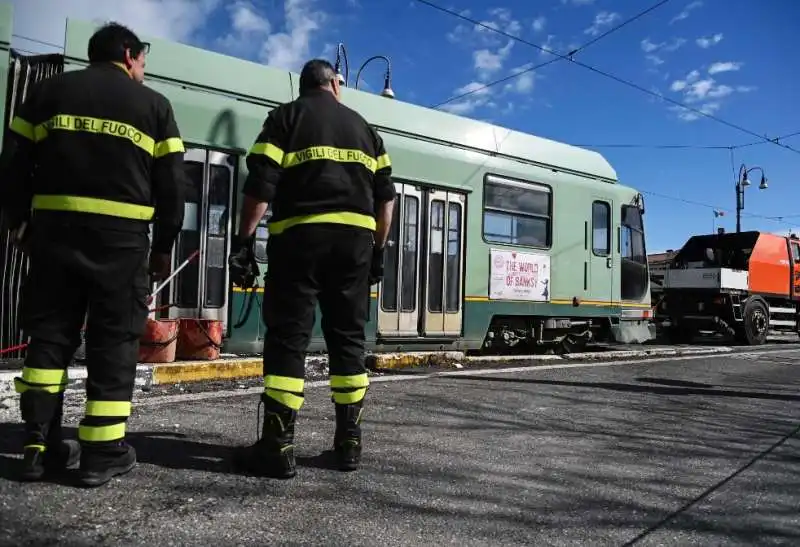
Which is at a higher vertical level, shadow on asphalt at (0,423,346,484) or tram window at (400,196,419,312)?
tram window at (400,196,419,312)

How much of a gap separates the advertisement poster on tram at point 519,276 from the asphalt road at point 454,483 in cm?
321

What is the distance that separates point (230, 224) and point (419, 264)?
7.94 feet

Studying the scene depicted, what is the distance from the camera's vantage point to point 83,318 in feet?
8.78

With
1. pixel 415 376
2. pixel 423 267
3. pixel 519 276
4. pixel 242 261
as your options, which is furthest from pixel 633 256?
pixel 242 261

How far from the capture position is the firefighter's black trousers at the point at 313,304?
2.91 meters

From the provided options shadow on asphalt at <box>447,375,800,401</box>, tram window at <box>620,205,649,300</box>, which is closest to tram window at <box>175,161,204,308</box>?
shadow on asphalt at <box>447,375,800,401</box>

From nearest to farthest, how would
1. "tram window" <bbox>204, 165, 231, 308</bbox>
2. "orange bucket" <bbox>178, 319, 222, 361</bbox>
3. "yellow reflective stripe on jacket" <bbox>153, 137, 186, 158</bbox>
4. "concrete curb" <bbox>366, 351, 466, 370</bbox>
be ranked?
"yellow reflective stripe on jacket" <bbox>153, 137, 186, 158</bbox> < "orange bucket" <bbox>178, 319, 222, 361</bbox> < "tram window" <bbox>204, 165, 231, 308</bbox> < "concrete curb" <bbox>366, 351, 466, 370</bbox>

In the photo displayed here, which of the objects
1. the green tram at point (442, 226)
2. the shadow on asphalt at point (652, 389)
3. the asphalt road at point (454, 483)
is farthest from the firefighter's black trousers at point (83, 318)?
the shadow on asphalt at point (652, 389)

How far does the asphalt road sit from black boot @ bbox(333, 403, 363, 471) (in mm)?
60

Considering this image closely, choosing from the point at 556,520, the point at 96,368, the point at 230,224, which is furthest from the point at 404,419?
the point at 230,224

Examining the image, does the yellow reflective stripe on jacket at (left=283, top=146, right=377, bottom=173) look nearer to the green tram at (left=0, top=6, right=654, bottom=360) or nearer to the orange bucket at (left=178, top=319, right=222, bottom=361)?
the green tram at (left=0, top=6, right=654, bottom=360)

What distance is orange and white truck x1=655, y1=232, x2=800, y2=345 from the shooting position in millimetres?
15211

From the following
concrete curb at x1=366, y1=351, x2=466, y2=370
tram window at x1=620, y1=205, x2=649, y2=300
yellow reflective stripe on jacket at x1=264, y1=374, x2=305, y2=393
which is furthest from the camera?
tram window at x1=620, y1=205, x2=649, y2=300

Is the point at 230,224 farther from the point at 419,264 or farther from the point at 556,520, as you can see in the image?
the point at 556,520
